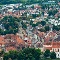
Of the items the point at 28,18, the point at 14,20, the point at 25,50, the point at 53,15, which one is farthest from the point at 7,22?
the point at 25,50

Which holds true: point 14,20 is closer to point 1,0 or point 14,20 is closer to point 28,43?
point 28,43

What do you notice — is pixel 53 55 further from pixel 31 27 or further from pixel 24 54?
pixel 31 27

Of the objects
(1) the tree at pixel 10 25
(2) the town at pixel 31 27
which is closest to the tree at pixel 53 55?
(2) the town at pixel 31 27

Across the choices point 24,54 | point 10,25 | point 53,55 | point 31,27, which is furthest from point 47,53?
point 10,25

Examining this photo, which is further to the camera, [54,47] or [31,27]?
[31,27]

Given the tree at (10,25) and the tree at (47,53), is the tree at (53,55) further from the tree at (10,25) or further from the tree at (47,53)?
the tree at (10,25)

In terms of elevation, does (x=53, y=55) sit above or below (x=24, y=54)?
below

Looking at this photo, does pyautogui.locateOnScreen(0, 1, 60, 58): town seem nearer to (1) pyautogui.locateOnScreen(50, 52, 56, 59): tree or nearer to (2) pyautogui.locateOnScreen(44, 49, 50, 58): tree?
(1) pyautogui.locateOnScreen(50, 52, 56, 59): tree

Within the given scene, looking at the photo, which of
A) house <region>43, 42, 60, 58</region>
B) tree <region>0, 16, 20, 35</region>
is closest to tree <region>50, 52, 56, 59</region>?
house <region>43, 42, 60, 58</region>
